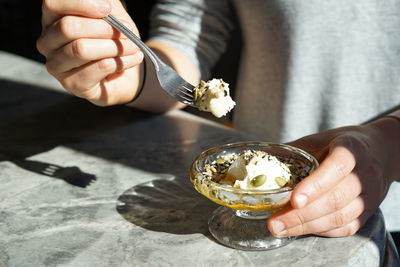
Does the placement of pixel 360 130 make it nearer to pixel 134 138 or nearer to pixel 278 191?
pixel 278 191

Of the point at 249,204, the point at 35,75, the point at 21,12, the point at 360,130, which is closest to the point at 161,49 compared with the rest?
the point at 35,75

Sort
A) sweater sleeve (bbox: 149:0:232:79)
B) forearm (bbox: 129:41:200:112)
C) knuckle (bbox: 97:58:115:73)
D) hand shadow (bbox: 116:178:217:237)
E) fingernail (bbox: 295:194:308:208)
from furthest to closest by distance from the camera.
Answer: sweater sleeve (bbox: 149:0:232:79), forearm (bbox: 129:41:200:112), knuckle (bbox: 97:58:115:73), hand shadow (bbox: 116:178:217:237), fingernail (bbox: 295:194:308:208)

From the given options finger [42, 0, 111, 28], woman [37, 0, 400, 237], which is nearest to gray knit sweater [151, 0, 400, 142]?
woman [37, 0, 400, 237]

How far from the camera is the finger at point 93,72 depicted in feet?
3.30

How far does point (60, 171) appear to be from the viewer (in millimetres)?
1091

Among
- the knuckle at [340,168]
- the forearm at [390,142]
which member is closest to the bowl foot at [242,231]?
the knuckle at [340,168]

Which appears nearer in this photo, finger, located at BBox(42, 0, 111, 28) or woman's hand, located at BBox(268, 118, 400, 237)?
woman's hand, located at BBox(268, 118, 400, 237)

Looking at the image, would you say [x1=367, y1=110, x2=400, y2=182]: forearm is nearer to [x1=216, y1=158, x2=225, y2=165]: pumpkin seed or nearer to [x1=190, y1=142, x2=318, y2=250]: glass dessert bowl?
[x1=190, y1=142, x2=318, y2=250]: glass dessert bowl

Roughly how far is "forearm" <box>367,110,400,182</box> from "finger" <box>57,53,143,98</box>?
17.9 inches

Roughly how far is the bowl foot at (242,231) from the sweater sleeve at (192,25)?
2.21ft

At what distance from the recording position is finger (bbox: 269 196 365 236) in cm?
80

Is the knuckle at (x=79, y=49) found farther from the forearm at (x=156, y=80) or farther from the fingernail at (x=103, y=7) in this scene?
the forearm at (x=156, y=80)

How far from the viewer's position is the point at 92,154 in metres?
1.16

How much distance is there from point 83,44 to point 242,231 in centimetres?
41
